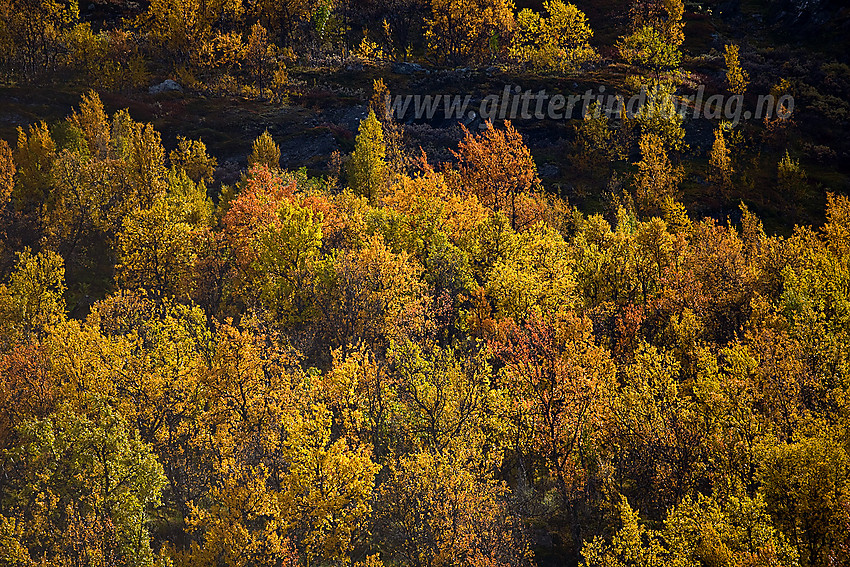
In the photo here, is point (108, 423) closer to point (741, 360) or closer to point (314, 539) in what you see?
point (314, 539)

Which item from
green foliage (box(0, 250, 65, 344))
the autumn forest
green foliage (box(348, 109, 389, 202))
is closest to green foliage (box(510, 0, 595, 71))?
the autumn forest

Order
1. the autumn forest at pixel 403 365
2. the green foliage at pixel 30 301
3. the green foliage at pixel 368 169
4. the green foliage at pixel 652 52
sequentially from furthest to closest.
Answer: the green foliage at pixel 652 52 < the green foliage at pixel 368 169 < the green foliage at pixel 30 301 < the autumn forest at pixel 403 365

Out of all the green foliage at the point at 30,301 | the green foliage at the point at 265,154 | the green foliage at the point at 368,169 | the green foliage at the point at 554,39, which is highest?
the green foliage at the point at 554,39

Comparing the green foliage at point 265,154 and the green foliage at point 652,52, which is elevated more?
the green foliage at point 652,52

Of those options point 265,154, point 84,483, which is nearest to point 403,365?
point 84,483

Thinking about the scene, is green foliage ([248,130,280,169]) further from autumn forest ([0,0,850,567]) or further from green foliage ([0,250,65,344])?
green foliage ([0,250,65,344])

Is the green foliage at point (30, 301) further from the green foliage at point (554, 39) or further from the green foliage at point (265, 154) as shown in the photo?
the green foliage at point (554, 39)

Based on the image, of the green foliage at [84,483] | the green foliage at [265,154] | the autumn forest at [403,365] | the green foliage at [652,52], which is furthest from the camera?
the green foliage at [652,52]

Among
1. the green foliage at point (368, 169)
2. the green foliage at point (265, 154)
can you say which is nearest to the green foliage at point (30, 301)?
the green foliage at point (368, 169)

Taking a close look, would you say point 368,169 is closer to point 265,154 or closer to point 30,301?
point 265,154
